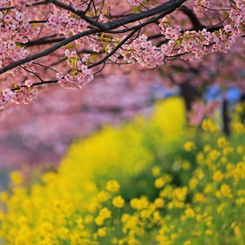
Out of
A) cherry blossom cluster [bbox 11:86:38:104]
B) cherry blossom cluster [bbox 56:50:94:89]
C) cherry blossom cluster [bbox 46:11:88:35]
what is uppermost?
cherry blossom cluster [bbox 46:11:88:35]

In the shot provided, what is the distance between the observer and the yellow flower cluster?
483cm

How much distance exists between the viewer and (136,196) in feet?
31.3

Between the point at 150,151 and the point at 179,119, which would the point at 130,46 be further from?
the point at 179,119

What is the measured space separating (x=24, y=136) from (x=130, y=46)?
15.7 m

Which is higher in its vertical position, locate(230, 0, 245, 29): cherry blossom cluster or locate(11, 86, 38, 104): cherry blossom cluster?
locate(11, 86, 38, 104): cherry blossom cluster

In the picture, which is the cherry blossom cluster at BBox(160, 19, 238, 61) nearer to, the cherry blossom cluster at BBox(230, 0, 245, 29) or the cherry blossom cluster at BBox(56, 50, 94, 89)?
the cherry blossom cluster at BBox(230, 0, 245, 29)

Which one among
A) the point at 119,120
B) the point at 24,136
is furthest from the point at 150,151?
the point at 24,136

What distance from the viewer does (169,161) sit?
1009cm

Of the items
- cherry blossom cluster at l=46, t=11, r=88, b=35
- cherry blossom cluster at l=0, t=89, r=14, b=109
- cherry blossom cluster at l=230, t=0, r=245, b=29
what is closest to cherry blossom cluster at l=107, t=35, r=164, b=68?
cherry blossom cluster at l=46, t=11, r=88, b=35

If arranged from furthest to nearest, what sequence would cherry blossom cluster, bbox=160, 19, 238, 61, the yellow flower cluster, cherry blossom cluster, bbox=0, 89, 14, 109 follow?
the yellow flower cluster < cherry blossom cluster, bbox=160, 19, 238, 61 < cherry blossom cluster, bbox=0, 89, 14, 109

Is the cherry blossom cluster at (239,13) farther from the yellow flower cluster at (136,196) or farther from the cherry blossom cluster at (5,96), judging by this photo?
the cherry blossom cluster at (5,96)

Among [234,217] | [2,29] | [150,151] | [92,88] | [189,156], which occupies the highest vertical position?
[92,88]

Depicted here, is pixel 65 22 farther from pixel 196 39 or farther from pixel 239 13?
pixel 239 13

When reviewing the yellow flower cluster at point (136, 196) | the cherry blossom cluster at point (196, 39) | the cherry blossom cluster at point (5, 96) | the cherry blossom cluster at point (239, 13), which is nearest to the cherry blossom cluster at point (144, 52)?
the cherry blossom cluster at point (196, 39)
